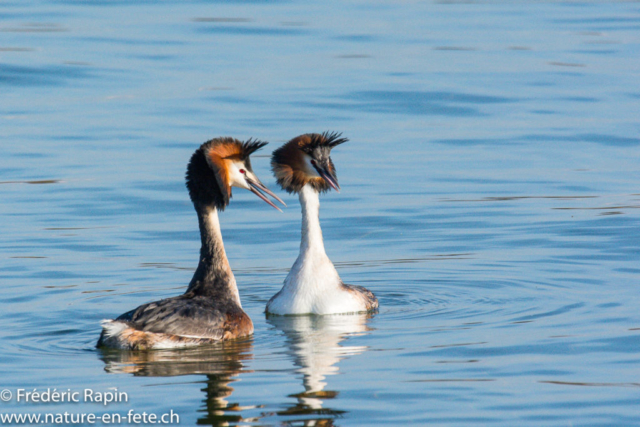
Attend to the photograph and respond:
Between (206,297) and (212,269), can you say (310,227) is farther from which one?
(206,297)

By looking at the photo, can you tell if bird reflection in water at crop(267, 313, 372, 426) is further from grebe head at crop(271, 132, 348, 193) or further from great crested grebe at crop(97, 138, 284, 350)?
grebe head at crop(271, 132, 348, 193)

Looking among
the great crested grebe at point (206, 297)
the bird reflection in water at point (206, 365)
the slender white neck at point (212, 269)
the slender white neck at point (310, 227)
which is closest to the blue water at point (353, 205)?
the bird reflection in water at point (206, 365)

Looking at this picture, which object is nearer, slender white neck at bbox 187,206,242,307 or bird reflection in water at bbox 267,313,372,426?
bird reflection in water at bbox 267,313,372,426

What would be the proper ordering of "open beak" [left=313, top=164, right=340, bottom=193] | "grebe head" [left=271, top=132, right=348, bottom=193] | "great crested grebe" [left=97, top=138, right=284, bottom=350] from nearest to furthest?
"great crested grebe" [left=97, top=138, right=284, bottom=350], "open beak" [left=313, top=164, right=340, bottom=193], "grebe head" [left=271, top=132, right=348, bottom=193]

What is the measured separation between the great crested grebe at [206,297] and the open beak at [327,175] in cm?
58

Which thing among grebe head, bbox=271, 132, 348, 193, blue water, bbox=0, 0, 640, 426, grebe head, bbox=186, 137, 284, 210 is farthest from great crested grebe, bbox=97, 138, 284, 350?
grebe head, bbox=271, 132, 348, 193

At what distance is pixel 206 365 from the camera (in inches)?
322

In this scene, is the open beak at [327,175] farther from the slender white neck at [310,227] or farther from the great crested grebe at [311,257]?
the slender white neck at [310,227]

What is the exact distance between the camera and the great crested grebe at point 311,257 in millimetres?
10023

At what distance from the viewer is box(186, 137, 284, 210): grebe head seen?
370 inches

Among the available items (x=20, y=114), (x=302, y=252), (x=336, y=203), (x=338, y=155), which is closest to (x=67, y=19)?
(x=20, y=114)

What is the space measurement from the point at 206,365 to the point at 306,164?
2.63 meters

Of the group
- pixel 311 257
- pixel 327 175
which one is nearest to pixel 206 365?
pixel 311 257

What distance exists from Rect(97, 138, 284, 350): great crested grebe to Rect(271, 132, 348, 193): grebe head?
0.39m
